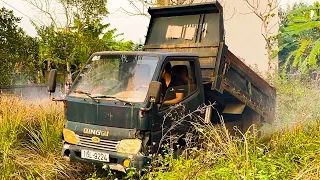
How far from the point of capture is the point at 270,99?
8.04m

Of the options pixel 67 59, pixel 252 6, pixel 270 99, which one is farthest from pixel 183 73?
pixel 67 59

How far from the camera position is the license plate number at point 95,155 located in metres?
5.20

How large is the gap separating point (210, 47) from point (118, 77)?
2141mm

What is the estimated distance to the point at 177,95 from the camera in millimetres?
5773

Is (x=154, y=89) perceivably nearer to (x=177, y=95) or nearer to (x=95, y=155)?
(x=177, y=95)

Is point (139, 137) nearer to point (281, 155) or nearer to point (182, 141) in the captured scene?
point (182, 141)

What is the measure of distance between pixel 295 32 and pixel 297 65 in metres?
0.88

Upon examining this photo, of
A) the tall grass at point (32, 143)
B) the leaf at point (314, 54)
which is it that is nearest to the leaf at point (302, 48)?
the leaf at point (314, 54)

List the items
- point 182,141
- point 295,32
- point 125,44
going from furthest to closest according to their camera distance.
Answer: point 125,44 → point 295,32 → point 182,141

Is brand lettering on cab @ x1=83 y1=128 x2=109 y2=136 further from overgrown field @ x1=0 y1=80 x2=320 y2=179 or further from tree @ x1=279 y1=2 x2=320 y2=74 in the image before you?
tree @ x1=279 y1=2 x2=320 y2=74

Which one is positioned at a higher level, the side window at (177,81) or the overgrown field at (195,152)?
the side window at (177,81)

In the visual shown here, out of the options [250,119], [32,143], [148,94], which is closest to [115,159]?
[148,94]

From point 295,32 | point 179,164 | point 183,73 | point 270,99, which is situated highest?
point 295,32

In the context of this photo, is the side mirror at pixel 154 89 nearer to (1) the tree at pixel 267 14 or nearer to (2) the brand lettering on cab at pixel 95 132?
(2) the brand lettering on cab at pixel 95 132
